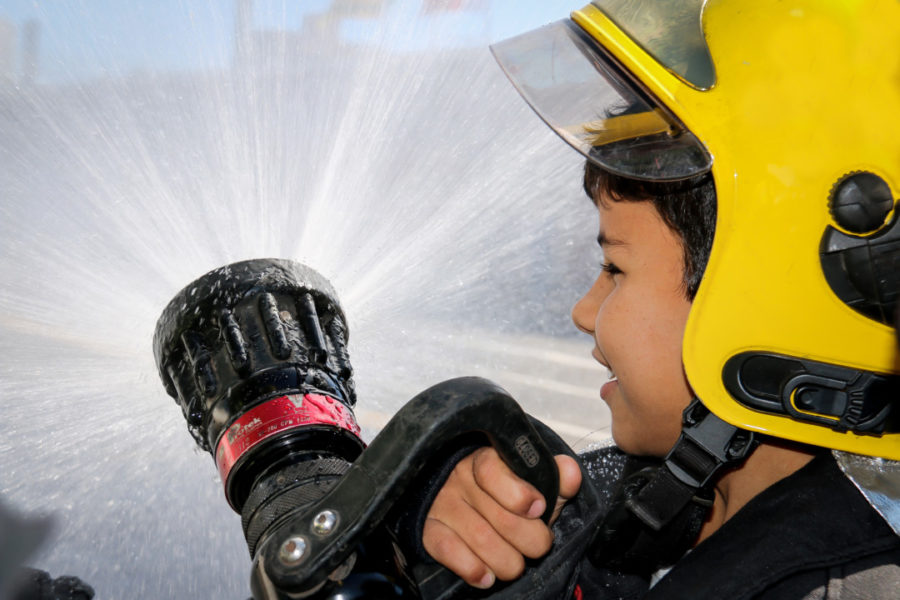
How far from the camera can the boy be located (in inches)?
40.4

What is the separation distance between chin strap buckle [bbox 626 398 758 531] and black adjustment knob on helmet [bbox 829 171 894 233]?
36 cm

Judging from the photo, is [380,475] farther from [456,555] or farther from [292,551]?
[456,555]

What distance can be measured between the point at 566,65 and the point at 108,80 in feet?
4.72

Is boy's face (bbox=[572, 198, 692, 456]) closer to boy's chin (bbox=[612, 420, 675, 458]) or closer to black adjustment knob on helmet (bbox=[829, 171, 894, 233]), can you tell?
boy's chin (bbox=[612, 420, 675, 458])

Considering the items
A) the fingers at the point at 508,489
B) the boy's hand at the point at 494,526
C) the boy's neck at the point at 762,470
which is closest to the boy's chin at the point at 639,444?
the boy's neck at the point at 762,470

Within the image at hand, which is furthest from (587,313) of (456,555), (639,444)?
(456,555)

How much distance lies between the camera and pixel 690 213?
3.95ft

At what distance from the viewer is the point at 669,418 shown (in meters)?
1.30

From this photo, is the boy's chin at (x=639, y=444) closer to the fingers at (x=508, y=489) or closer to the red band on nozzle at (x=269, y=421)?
the fingers at (x=508, y=489)

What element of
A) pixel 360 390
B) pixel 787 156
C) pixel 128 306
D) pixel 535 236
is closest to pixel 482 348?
pixel 535 236

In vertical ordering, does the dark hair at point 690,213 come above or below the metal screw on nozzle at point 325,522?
above

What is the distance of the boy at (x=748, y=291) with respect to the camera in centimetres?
103

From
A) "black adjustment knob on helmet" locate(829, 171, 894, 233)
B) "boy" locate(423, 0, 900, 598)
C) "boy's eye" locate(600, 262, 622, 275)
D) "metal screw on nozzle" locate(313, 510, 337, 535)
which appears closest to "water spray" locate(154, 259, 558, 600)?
"metal screw on nozzle" locate(313, 510, 337, 535)

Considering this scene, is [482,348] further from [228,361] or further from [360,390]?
[228,361]
